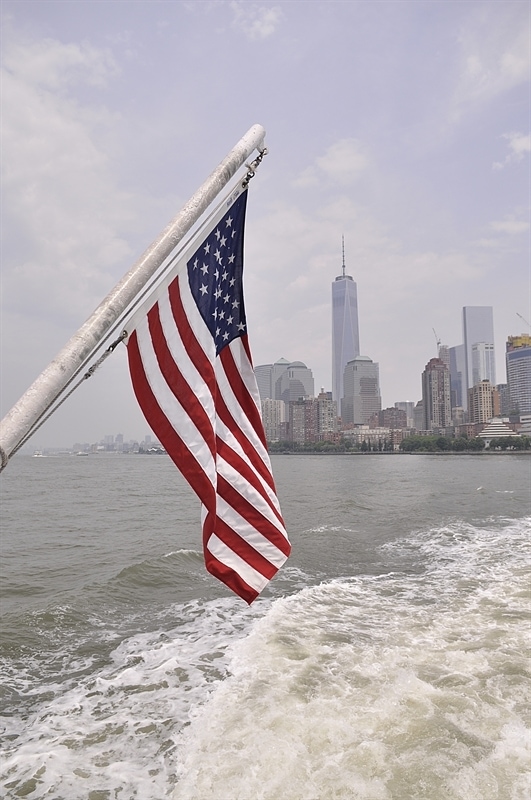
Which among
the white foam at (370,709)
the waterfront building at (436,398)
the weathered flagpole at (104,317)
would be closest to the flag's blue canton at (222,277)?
the weathered flagpole at (104,317)

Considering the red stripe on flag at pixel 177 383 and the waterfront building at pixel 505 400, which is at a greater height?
the waterfront building at pixel 505 400

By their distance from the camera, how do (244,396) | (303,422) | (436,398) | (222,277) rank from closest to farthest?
(222,277), (244,396), (303,422), (436,398)

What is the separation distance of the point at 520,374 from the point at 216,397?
646 ft

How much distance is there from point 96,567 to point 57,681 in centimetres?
612

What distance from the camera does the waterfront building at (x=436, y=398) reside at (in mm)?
173250

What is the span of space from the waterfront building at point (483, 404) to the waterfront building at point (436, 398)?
897 cm

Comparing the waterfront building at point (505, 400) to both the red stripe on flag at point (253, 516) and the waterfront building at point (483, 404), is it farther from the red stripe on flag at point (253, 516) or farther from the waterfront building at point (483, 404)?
the red stripe on flag at point (253, 516)

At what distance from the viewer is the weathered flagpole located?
6.83 feet

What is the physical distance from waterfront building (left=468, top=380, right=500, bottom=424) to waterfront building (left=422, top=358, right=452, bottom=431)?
897 centimetres

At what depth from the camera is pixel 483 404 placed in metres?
159

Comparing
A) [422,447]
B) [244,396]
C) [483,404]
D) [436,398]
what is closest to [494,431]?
[422,447]

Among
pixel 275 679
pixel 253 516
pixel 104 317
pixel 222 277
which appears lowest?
pixel 275 679

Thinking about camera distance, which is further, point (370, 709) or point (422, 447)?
point (422, 447)

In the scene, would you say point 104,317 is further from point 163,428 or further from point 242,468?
point 242,468
